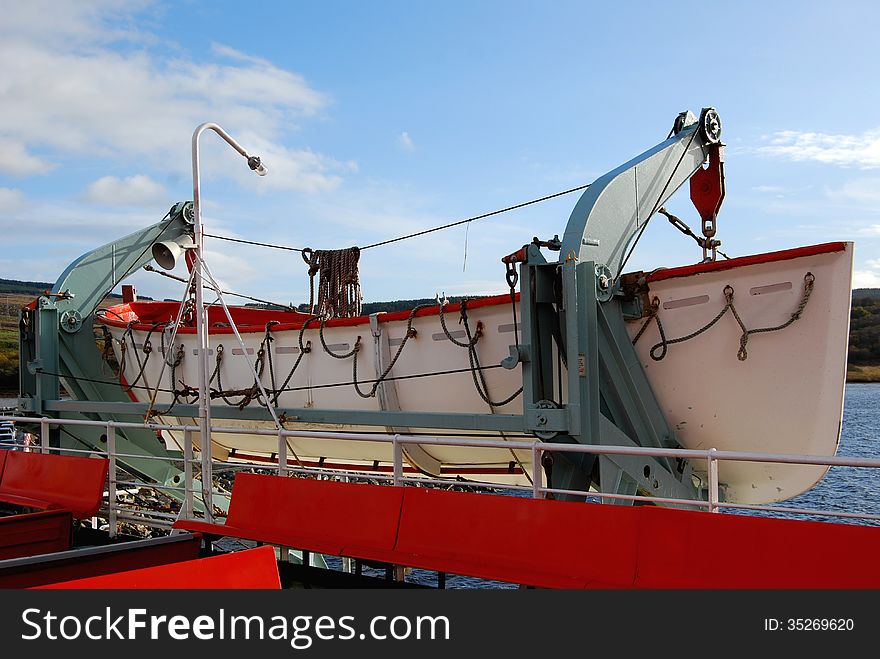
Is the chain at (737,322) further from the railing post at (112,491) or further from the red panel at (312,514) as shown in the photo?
the railing post at (112,491)

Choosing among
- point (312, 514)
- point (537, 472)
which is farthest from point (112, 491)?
point (537, 472)

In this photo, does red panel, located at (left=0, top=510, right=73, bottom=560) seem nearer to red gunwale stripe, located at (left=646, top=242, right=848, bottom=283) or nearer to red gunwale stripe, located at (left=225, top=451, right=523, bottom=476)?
red gunwale stripe, located at (left=225, top=451, right=523, bottom=476)

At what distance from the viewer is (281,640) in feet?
9.46

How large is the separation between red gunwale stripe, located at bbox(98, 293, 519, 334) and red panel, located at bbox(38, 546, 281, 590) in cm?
445

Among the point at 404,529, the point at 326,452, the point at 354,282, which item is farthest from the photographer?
the point at 326,452

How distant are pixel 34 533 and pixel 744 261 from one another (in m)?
6.61

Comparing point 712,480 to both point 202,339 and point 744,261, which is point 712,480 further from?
point 202,339

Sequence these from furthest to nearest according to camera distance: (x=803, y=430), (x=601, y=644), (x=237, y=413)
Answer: (x=237, y=413)
(x=803, y=430)
(x=601, y=644)

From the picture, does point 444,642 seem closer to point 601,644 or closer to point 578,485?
point 601,644

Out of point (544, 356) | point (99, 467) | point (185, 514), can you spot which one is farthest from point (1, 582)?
point (544, 356)

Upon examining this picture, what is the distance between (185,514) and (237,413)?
239 cm

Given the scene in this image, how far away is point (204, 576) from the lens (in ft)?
10.5

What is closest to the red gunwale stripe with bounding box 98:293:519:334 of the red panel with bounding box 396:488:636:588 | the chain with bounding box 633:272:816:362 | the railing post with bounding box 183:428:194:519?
the chain with bounding box 633:272:816:362

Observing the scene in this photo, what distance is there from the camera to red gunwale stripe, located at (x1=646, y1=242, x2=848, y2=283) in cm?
600
